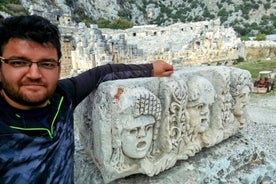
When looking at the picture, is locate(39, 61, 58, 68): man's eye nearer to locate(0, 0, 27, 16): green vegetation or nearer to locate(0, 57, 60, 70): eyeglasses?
locate(0, 57, 60, 70): eyeglasses

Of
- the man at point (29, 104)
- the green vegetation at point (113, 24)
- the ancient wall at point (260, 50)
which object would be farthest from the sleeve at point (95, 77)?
the green vegetation at point (113, 24)

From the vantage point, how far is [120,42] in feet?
63.9

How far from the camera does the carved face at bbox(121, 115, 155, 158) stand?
2.81 meters

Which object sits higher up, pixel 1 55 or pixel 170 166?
pixel 1 55

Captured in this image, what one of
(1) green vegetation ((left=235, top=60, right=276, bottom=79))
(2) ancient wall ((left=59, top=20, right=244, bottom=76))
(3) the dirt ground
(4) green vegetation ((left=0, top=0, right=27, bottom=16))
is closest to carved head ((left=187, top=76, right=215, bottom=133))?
(3) the dirt ground

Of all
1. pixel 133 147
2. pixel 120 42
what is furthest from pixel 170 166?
pixel 120 42

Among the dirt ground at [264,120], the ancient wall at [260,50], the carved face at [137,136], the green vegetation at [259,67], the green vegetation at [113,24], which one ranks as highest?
the green vegetation at [113,24]

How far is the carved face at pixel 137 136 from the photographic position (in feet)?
9.21

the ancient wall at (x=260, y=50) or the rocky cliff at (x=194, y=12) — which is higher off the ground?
the rocky cliff at (x=194, y=12)

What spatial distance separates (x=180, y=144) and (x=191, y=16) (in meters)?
67.1

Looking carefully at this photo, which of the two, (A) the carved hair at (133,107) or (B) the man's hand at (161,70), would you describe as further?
(B) the man's hand at (161,70)

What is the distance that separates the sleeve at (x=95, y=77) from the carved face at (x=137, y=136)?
1.52 ft

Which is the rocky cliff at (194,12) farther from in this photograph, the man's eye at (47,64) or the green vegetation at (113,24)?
the man's eye at (47,64)

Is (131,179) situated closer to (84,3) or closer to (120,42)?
(120,42)
